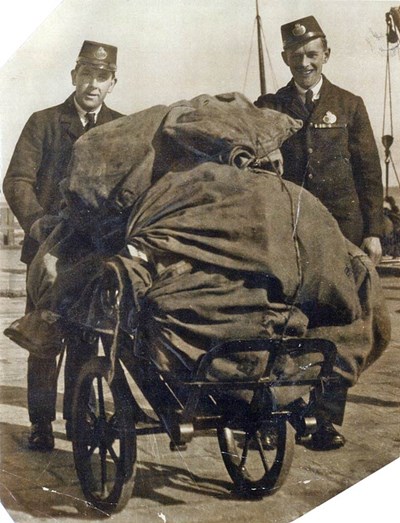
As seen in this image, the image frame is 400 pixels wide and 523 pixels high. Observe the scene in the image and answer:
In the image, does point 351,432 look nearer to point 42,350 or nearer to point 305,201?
point 305,201

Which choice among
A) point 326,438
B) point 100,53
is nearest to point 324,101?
point 100,53

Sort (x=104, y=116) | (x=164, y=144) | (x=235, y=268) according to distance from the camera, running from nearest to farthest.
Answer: (x=235, y=268) < (x=164, y=144) < (x=104, y=116)

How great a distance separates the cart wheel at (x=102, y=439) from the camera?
4391 millimetres

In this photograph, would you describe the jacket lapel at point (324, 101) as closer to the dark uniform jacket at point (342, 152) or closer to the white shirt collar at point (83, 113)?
the dark uniform jacket at point (342, 152)

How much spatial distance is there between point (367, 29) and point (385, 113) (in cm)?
43

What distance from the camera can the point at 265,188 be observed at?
4430mm

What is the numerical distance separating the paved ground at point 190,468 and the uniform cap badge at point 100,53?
3.62 ft

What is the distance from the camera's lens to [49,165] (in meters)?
4.80

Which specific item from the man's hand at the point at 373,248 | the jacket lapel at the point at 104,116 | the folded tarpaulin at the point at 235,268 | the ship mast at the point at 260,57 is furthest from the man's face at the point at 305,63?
the jacket lapel at the point at 104,116

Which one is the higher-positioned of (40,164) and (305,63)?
(305,63)

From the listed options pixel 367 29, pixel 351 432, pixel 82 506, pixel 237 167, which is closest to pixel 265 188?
pixel 237 167

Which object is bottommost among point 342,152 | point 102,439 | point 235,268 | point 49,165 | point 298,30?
point 102,439

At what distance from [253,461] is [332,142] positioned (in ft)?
5.22

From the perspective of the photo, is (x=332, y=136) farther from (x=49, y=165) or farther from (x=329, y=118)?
(x=49, y=165)
